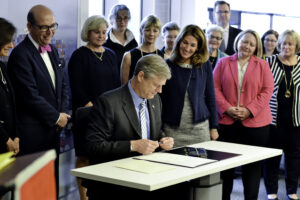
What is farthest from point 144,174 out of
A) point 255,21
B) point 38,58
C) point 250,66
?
point 255,21

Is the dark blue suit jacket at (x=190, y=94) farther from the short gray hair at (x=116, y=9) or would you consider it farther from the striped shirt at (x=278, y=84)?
the striped shirt at (x=278, y=84)

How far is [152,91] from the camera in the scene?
317cm

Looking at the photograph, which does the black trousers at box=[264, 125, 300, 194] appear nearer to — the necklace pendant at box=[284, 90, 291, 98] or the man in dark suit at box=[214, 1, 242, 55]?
the necklace pendant at box=[284, 90, 291, 98]

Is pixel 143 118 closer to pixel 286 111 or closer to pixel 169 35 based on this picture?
pixel 169 35

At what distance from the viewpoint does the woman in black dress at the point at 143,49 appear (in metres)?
4.43

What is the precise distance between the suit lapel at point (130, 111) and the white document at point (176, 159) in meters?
0.19

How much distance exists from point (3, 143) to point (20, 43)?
2.65 feet

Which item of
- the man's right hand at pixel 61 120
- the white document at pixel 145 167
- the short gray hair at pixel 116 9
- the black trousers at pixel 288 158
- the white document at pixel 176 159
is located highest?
the short gray hair at pixel 116 9

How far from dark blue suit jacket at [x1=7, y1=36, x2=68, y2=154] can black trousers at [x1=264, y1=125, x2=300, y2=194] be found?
2423mm

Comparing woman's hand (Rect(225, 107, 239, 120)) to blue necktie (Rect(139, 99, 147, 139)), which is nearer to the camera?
blue necktie (Rect(139, 99, 147, 139))

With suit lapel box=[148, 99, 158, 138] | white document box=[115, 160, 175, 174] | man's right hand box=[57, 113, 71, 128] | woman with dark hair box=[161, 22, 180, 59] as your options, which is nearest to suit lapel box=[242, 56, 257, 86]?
woman with dark hair box=[161, 22, 180, 59]

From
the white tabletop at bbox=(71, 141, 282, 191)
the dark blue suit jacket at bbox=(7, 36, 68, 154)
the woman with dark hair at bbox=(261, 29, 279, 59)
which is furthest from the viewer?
the woman with dark hair at bbox=(261, 29, 279, 59)

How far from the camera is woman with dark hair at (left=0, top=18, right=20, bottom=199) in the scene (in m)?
3.24

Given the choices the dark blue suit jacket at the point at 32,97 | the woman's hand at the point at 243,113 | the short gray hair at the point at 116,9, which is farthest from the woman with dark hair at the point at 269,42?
the dark blue suit jacket at the point at 32,97
